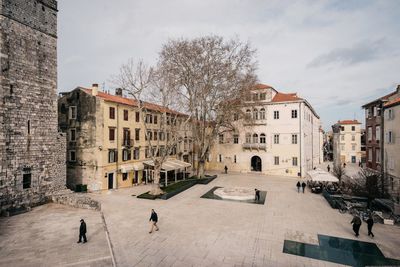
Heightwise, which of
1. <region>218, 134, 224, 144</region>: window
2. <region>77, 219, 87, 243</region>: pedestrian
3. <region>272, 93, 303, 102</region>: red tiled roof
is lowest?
<region>77, 219, 87, 243</region>: pedestrian

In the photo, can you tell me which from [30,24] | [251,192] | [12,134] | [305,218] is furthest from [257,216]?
[30,24]

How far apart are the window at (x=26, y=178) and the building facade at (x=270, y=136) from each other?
25622 mm

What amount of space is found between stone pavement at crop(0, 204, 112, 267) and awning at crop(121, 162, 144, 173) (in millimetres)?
10338

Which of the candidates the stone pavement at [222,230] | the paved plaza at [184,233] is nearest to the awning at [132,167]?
the stone pavement at [222,230]

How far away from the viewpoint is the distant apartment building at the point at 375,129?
2758cm

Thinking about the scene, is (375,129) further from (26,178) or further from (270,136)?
(26,178)

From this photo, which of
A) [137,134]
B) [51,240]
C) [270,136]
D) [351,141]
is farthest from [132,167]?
[351,141]

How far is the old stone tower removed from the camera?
18.1 m

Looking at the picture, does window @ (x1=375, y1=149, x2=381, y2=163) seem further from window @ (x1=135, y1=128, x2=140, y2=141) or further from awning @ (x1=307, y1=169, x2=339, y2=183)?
window @ (x1=135, y1=128, x2=140, y2=141)

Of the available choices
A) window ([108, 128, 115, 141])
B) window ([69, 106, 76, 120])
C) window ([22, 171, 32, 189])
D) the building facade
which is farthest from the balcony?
window ([22, 171, 32, 189])

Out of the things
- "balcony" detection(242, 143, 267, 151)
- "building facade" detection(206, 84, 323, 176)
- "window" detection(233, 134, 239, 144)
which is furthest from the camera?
"window" detection(233, 134, 239, 144)

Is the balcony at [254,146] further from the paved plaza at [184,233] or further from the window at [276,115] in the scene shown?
the paved plaza at [184,233]

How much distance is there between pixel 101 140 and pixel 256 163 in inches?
1042

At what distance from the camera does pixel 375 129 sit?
2969 cm
